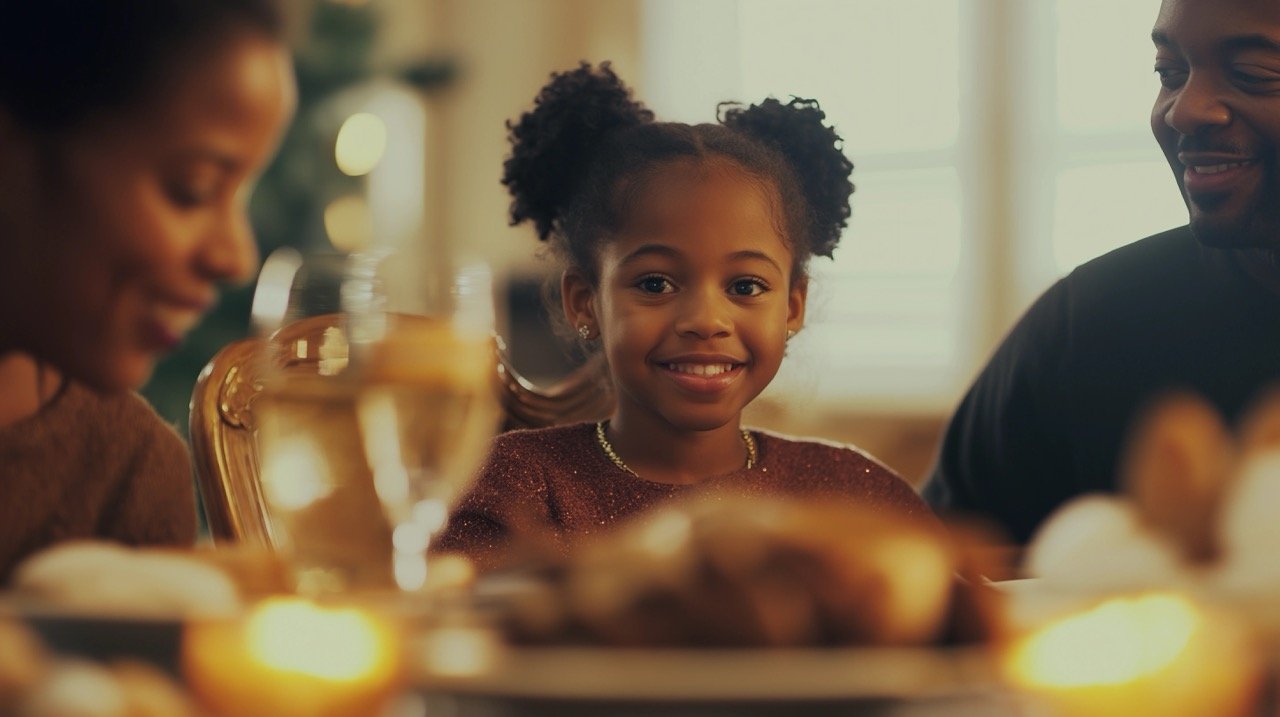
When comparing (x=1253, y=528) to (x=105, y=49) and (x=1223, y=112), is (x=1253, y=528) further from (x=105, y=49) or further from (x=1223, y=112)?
(x=1223, y=112)

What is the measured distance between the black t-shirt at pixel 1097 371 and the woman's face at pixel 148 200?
0.94 meters

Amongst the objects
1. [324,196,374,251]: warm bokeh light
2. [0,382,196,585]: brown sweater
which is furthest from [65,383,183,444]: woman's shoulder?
[324,196,374,251]: warm bokeh light

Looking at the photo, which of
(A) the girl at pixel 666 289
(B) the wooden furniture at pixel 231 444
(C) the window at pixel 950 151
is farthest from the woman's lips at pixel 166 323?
(C) the window at pixel 950 151

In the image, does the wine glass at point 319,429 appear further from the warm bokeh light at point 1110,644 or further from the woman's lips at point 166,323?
the warm bokeh light at point 1110,644

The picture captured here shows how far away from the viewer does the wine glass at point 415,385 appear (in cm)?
58

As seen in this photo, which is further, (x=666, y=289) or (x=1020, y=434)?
(x=1020, y=434)

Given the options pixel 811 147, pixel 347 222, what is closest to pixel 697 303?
pixel 811 147

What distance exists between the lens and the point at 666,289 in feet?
4.04

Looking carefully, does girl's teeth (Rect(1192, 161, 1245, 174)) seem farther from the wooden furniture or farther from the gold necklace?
the wooden furniture

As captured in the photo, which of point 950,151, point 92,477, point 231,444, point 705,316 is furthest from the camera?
point 950,151

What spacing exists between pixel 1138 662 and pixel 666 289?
892 mm

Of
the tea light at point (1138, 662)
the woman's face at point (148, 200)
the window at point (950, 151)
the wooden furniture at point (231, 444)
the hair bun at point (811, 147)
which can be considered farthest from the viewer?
the window at point (950, 151)

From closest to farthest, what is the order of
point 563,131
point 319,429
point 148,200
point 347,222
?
point 148,200 → point 319,429 → point 563,131 → point 347,222

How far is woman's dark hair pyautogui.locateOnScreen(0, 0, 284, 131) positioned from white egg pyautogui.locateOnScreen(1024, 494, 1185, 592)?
0.36 m
